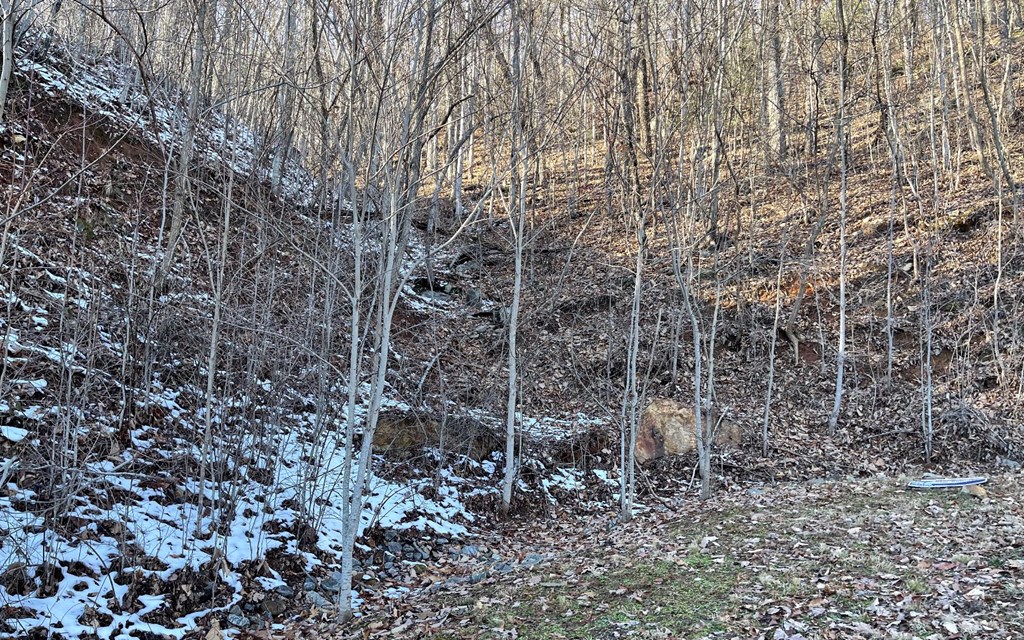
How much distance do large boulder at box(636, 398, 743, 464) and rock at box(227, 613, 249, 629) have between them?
7.27 metres

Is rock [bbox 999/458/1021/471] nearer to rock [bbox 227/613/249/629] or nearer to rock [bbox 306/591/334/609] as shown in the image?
rock [bbox 306/591/334/609]

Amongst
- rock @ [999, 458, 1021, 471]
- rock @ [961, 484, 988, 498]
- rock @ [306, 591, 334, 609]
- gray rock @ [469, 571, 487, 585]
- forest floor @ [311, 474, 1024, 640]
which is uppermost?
rock @ [999, 458, 1021, 471]

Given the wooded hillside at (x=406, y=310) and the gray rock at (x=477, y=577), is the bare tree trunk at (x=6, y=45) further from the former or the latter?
the gray rock at (x=477, y=577)

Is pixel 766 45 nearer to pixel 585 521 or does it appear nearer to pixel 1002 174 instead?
pixel 1002 174

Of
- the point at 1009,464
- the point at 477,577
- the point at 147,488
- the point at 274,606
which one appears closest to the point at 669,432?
the point at 1009,464

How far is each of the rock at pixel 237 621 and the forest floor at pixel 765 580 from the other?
446 millimetres

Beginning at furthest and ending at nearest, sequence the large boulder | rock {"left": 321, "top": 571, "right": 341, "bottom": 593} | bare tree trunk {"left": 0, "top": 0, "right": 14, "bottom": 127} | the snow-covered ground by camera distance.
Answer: the large boulder < rock {"left": 321, "top": 571, "right": 341, "bottom": 593} < the snow-covered ground < bare tree trunk {"left": 0, "top": 0, "right": 14, "bottom": 127}

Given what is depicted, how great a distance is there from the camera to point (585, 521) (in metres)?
9.15

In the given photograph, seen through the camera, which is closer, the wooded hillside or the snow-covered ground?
the snow-covered ground

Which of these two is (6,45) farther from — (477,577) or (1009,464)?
(1009,464)

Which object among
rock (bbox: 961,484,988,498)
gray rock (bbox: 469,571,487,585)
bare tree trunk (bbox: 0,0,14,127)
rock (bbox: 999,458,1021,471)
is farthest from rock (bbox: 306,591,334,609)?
rock (bbox: 999,458,1021,471)

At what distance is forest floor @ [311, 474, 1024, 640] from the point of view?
447 cm

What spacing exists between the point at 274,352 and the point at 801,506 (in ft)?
22.9

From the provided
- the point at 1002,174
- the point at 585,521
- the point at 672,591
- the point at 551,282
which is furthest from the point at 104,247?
the point at 1002,174
